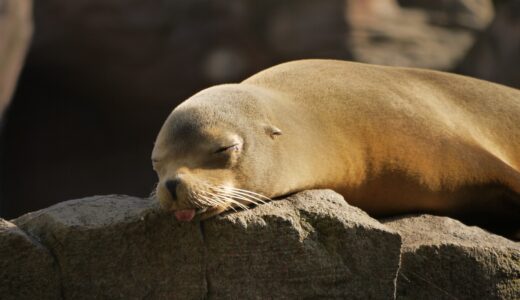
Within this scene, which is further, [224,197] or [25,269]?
[224,197]

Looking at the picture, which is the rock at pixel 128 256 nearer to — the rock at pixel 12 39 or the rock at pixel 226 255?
the rock at pixel 226 255

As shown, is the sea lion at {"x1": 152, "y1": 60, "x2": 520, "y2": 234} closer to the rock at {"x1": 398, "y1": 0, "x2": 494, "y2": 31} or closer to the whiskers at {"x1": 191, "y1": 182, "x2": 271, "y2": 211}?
the whiskers at {"x1": 191, "y1": 182, "x2": 271, "y2": 211}

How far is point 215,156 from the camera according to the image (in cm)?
380

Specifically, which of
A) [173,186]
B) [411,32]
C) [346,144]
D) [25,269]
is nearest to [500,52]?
[411,32]

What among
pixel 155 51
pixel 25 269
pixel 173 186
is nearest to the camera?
pixel 25 269

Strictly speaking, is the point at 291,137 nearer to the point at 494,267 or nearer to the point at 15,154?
the point at 494,267

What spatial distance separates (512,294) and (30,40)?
33.6 ft

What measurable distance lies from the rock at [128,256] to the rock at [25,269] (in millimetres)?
50

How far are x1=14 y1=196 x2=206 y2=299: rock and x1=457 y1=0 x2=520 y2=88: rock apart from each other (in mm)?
9740

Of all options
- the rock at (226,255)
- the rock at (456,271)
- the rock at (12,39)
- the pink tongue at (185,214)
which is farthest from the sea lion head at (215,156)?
the rock at (12,39)

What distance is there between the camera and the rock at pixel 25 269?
3.44 metres

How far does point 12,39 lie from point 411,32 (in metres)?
5.99

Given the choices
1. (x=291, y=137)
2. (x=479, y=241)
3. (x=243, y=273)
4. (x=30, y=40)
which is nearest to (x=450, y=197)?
(x=479, y=241)

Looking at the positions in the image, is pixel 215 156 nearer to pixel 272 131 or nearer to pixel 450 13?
pixel 272 131
